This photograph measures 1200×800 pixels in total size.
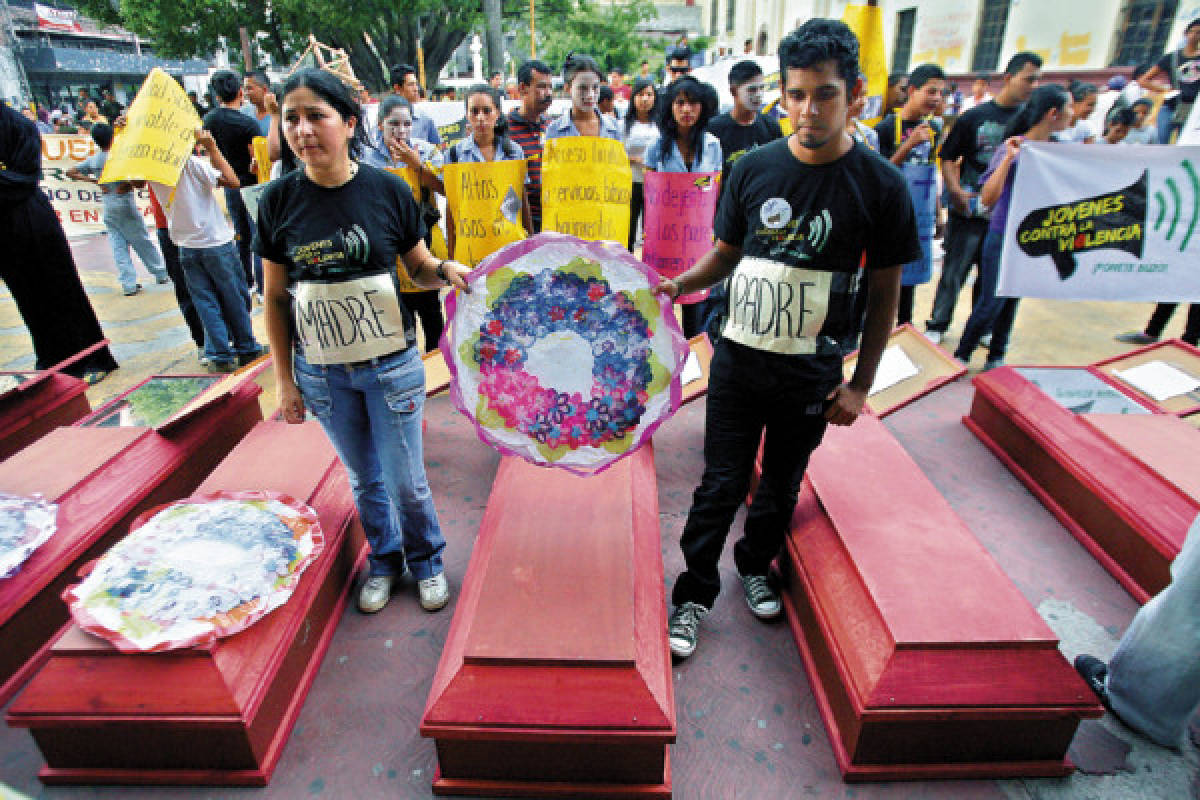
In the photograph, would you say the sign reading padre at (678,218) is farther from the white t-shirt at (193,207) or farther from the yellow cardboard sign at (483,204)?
the white t-shirt at (193,207)

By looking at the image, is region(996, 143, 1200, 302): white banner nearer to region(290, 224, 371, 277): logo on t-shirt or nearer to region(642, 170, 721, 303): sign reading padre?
region(642, 170, 721, 303): sign reading padre

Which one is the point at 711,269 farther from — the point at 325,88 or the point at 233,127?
the point at 233,127

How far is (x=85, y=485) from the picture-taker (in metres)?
2.50

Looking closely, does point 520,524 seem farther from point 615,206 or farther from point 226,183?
point 226,183

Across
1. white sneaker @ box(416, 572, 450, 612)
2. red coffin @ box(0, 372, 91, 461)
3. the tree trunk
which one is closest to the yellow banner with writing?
white sneaker @ box(416, 572, 450, 612)

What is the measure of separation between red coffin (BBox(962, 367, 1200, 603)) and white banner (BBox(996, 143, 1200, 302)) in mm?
927

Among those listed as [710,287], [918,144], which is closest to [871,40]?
[918,144]

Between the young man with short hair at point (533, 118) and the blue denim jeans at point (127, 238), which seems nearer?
the young man with short hair at point (533, 118)

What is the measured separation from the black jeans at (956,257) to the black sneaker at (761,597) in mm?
3081

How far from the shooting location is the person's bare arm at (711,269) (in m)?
2.01

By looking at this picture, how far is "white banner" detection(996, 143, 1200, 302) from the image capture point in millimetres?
3738

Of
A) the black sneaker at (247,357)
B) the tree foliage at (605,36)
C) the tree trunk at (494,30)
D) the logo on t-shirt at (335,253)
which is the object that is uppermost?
the tree foliage at (605,36)

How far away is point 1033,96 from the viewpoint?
3.84m

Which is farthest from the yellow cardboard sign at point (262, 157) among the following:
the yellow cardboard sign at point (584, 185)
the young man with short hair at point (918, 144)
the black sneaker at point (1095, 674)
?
the black sneaker at point (1095, 674)
